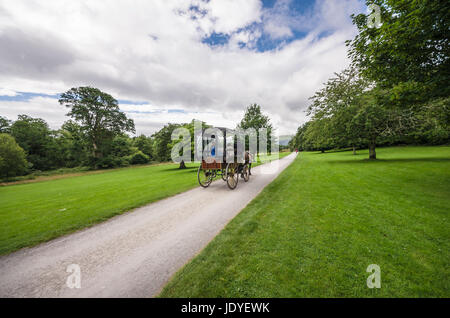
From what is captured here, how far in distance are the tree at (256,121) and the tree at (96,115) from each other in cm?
3165

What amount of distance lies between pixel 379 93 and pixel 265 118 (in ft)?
102

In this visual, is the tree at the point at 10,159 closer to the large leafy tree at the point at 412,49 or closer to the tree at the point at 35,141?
the tree at the point at 35,141

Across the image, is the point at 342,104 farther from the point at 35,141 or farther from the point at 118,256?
the point at 35,141

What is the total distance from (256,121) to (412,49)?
32.6m

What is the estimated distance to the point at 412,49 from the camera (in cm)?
540

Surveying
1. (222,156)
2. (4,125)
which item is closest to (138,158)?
(4,125)

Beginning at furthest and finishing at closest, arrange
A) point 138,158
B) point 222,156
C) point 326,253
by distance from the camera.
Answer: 1. point 138,158
2. point 222,156
3. point 326,253

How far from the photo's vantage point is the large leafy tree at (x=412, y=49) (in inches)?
182

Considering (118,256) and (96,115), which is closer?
(118,256)

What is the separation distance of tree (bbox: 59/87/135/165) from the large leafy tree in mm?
46612

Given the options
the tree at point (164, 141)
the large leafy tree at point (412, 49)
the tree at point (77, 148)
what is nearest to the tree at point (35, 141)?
the tree at point (77, 148)
